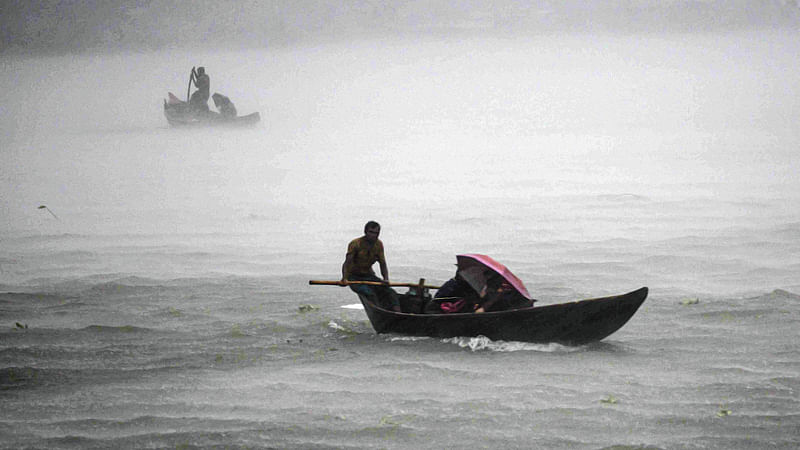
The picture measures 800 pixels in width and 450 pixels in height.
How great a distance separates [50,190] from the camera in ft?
78.8

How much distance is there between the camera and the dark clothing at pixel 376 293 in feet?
29.5

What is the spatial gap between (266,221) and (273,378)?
39.8ft

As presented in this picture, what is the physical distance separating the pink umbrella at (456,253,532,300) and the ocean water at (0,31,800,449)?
572 millimetres

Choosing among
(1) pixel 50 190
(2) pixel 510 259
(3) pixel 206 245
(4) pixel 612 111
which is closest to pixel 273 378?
(2) pixel 510 259

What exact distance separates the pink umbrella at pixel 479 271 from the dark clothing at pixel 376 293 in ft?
3.45

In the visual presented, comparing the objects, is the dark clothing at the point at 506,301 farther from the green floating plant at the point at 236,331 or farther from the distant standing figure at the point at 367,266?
the green floating plant at the point at 236,331

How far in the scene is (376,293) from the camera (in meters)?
9.09

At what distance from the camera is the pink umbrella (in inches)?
322

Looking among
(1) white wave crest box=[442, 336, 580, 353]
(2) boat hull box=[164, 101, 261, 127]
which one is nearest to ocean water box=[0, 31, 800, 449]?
(1) white wave crest box=[442, 336, 580, 353]

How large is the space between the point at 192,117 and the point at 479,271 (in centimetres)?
3621

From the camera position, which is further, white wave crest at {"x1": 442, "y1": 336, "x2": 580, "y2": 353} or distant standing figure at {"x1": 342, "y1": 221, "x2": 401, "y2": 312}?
distant standing figure at {"x1": 342, "y1": 221, "x2": 401, "y2": 312}

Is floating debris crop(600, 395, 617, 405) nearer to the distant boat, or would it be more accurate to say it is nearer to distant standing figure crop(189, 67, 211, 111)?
the distant boat

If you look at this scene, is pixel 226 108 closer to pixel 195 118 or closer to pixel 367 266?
pixel 195 118

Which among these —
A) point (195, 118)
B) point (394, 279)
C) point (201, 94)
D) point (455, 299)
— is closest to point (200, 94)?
point (201, 94)
